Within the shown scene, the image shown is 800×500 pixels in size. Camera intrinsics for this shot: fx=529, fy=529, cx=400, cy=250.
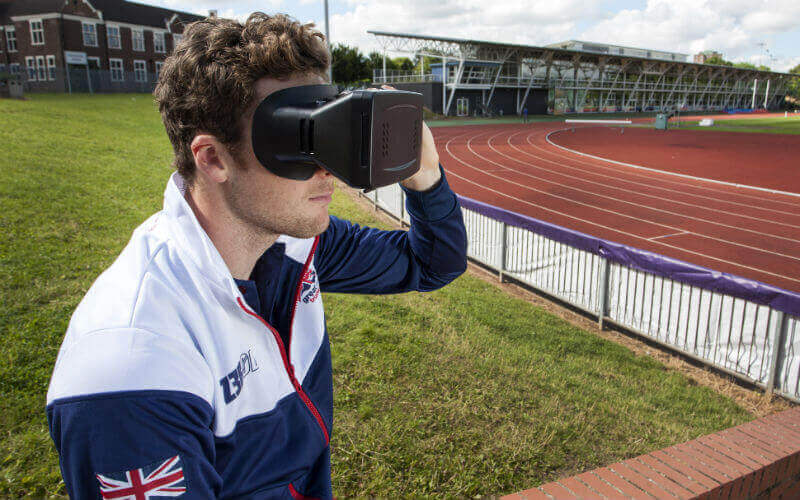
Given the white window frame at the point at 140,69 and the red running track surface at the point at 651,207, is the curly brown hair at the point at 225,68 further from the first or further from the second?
the white window frame at the point at 140,69

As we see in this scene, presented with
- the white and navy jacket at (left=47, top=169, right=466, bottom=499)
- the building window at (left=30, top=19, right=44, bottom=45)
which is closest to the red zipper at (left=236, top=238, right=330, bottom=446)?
the white and navy jacket at (left=47, top=169, right=466, bottom=499)

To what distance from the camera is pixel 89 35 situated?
43.8 meters

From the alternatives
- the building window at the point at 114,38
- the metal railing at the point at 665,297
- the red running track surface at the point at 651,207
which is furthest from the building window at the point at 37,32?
the metal railing at the point at 665,297

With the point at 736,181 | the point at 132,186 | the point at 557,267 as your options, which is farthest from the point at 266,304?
the point at 736,181

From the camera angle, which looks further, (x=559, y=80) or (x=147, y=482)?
(x=559, y=80)

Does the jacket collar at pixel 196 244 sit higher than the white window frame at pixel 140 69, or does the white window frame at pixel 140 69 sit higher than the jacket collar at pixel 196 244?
the white window frame at pixel 140 69

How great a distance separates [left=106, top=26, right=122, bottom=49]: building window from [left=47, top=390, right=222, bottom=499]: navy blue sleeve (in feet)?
175

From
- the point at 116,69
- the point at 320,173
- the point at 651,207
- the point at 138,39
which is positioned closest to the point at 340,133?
the point at 320,173

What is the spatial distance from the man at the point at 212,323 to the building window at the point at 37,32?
5241 centimetres

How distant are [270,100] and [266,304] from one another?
639 mm

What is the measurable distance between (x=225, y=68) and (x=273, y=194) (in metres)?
0.32

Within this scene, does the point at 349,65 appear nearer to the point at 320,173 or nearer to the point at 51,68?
the point at 51,68

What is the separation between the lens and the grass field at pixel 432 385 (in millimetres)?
3498

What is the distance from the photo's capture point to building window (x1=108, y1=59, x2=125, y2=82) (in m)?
43.5
